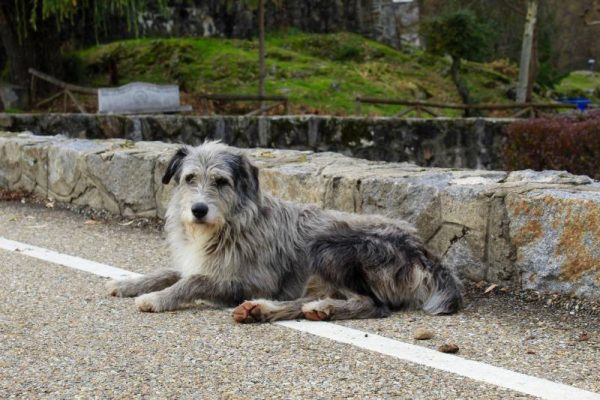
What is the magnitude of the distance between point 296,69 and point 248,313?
1084 inches

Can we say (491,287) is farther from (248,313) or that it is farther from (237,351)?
(237,351)

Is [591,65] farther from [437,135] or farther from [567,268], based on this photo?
[567,268]

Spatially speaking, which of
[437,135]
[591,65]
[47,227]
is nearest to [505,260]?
[47,227]

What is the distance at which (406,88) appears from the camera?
33531 millimetres

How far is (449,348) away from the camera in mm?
4926

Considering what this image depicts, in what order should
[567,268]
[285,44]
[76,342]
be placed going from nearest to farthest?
[76,342], [567,268], [285,44]

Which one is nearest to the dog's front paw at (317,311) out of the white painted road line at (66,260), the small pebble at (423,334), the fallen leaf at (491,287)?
the small pebble at (423,334)

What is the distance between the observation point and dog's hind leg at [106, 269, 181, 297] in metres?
6.26

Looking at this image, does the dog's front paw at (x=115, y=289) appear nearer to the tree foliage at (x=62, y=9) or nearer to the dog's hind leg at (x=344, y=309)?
Result: the dog's hind leg at (x=344, y=309)

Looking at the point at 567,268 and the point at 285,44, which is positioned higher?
the point at 285,44

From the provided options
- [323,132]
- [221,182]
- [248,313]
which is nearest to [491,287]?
[248,313]

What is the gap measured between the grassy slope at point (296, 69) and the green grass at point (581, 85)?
38.4ft

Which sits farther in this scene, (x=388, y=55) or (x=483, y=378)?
(x=388, y=55)

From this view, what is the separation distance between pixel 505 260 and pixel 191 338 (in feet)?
8.07
